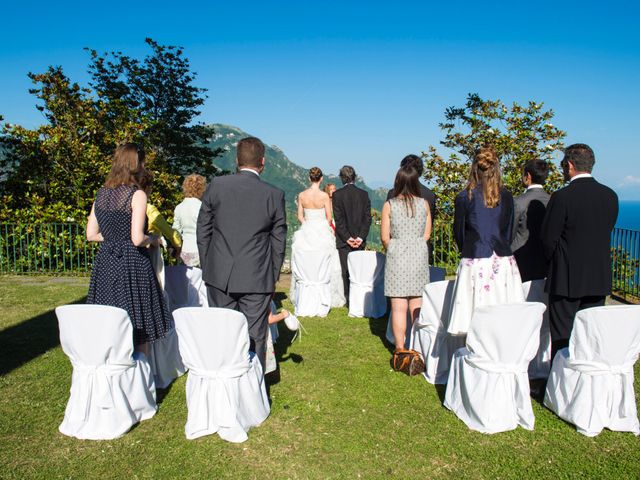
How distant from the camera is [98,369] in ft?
12.4

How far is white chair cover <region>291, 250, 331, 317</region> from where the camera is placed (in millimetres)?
7367

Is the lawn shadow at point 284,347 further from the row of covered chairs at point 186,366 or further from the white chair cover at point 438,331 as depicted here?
the row of covered chairs at point 186,366

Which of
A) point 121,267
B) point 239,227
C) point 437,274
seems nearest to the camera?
point 239,227

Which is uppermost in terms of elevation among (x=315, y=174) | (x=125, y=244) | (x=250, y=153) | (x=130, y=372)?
(x=315, y=174)

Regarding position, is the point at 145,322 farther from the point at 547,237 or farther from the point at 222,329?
the point at 547,237

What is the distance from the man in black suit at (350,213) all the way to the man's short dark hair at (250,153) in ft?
10.8

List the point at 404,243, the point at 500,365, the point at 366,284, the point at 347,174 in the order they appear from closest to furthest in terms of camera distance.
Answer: the point at 500,365 → the point at 404,243 → the point at 366,284 → the point at 347,174

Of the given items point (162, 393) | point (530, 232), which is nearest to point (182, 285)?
point (162, 393)

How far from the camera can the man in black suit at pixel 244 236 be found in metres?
4.00

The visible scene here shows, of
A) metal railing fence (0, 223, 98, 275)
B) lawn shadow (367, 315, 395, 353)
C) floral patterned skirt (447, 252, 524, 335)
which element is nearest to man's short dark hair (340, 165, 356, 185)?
lawn shadow (367, 315, 395, 353)

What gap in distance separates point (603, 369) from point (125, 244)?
378cm

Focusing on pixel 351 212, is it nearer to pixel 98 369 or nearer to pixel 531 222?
pixel 531 222

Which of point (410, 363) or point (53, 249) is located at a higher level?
point (53, 249)

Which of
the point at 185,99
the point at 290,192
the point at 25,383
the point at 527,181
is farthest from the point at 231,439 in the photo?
the point at 290,192
